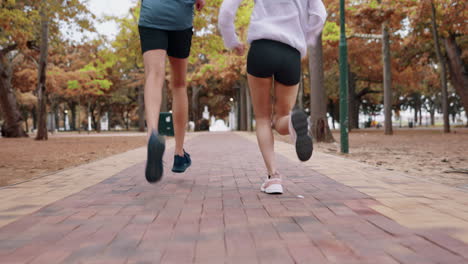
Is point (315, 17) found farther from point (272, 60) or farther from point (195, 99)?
point (195, 99)

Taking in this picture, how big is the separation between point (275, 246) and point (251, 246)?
0.12 m

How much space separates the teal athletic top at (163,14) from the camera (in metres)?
3.69

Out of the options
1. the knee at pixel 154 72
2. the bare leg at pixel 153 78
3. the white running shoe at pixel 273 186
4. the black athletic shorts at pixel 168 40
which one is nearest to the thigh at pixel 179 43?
the black athletic shorts at pixel 168 40

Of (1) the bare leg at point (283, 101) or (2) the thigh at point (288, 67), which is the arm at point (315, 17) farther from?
(1) the bare leg at point (283, 101)

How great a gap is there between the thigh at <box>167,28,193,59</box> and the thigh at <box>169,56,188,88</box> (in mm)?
75

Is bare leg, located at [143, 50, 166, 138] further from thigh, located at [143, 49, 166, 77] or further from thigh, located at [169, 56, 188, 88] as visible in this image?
thigh, located at [169, 56, 188, 88]

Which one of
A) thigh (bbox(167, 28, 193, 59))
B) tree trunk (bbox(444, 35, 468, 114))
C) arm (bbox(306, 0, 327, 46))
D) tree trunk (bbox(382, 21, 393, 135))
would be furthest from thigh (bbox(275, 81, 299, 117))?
tree trunk (bbox(444, 35, 468, 114))

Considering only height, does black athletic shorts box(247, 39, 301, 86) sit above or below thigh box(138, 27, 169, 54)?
below

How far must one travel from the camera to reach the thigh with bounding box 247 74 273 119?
358 centimetres

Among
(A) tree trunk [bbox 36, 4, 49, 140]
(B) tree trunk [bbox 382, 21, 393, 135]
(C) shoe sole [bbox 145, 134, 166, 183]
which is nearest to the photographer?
(C) shoe sole [bbox 145, 134, 166, 183]

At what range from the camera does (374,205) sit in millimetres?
3031

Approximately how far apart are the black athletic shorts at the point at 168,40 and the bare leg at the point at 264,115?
78 centimetres

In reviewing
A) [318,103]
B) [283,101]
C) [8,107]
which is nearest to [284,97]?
[283,101]

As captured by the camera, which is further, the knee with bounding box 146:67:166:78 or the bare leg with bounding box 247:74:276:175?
the knee with bounding box 146:67:166:78
